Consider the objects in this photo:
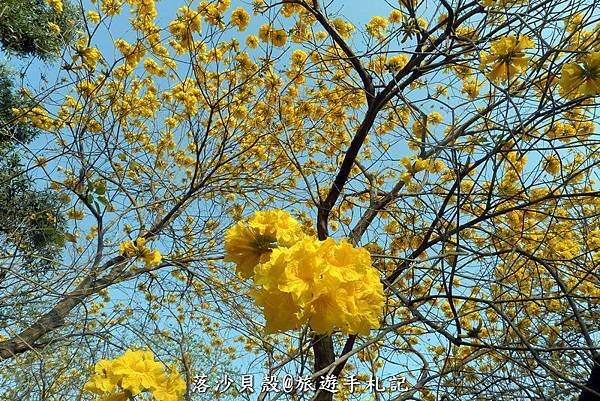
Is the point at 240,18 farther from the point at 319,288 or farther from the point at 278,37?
the point at 319,288

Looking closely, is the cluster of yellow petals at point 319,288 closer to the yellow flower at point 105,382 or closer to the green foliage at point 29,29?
the yellow flower at point 105,382

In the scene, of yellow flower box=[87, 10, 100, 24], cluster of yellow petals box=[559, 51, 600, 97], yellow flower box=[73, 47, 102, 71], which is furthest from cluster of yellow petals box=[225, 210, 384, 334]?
yellow flower box=[87, 10, 100, 24]

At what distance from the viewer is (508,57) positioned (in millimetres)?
1799

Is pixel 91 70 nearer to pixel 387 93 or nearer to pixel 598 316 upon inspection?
pixel 387 93

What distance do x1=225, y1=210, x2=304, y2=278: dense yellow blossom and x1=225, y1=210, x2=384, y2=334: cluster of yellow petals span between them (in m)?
0.11

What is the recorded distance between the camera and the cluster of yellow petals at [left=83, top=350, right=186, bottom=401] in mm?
1248

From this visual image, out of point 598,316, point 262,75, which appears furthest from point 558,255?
point 262,75

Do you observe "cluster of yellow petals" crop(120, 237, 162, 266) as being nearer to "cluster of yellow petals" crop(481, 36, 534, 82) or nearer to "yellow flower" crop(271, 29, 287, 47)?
"yellow flower" crop(271, 29, 287, 47)

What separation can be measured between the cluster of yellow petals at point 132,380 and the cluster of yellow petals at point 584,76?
4.80ft

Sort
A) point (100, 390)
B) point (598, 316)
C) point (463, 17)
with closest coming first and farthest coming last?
point (100, 390), point (598, 316), point (463, 17)

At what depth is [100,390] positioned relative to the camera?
1.25 m

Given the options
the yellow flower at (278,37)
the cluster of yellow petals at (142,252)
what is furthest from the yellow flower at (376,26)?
the cluster of yellow petals at (142,252)

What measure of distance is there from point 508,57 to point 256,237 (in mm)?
1222

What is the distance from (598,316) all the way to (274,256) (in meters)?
2.50
